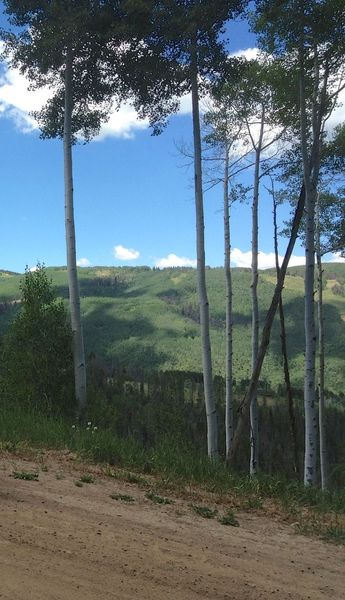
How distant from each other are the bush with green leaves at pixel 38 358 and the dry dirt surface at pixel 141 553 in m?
9.27

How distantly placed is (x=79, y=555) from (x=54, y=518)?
1.10 meters

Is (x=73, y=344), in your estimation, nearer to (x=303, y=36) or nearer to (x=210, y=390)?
(x=210, y=390)

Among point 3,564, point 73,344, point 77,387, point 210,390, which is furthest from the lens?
point 73,344

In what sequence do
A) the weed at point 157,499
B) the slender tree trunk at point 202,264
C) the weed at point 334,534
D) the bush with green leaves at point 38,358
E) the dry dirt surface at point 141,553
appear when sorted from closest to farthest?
the dry dirt surface at point 141,553 → the weed at point 334,534 → the weed at point 157,499 → the slender tree trunk at point 202,264 → the bush with green leaves at point 38,358

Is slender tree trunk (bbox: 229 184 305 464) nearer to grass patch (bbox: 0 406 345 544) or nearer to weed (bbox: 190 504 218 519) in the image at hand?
grass patch (bbox: 0 406 345 544)

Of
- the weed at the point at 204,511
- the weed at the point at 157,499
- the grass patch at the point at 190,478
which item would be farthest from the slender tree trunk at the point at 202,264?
the weed at the point at 204,511

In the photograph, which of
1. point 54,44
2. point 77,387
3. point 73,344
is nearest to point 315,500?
point 77,387

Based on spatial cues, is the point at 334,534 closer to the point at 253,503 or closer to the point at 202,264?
the point at 253,503

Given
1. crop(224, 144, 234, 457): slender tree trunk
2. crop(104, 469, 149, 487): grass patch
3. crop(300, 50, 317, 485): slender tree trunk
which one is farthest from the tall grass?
crop(224, 144, 234, 457): slender tree trunk

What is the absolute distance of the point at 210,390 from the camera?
14469mm

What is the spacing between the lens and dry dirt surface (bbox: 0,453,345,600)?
4148mm

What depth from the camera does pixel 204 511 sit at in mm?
6781

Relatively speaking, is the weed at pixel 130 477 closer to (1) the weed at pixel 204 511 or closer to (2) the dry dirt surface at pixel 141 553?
(2) the dry dirt surface at pixel 141 553

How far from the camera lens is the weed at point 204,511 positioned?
21.7 ft
